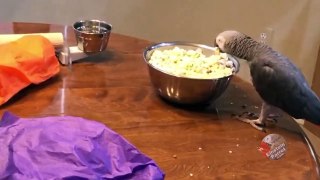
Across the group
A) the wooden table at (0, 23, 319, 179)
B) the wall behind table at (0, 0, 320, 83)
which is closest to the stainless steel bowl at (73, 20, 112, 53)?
the wooden table at (0, 23, 319, 179)

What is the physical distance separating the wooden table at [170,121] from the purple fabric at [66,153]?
0.36 ft

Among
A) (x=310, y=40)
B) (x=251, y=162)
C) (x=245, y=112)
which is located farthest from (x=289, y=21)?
(x=251, y=162)

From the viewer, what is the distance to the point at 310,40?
89.0 inches

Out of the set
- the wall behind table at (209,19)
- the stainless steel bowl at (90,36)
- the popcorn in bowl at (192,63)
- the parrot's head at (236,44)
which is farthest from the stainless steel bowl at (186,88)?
the wall behind table at (209,19)

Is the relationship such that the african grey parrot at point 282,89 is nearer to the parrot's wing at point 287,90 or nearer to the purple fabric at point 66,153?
the parrot's wing at point 287,90

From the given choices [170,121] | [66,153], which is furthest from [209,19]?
[66,153]

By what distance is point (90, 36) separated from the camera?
126cm

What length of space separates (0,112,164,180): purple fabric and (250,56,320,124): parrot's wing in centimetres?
44

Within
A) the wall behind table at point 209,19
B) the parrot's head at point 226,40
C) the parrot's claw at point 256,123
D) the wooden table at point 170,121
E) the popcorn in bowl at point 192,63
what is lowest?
the wall behind table at point 209,19

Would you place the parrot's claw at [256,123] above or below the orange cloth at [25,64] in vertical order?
below

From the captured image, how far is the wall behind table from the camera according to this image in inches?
86.6

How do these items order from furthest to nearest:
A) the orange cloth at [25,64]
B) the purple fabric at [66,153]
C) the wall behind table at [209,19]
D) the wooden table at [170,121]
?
the wall behind table at [209,19]
the orange cloth at [25,64]
the wooden table at [170,121]
the purple fabric at [66,153]

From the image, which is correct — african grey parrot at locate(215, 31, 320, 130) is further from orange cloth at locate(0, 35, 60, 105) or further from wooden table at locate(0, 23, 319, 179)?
orange cloth at locate(0, 35, 60, 105)

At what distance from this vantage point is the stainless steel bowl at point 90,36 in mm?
1259
